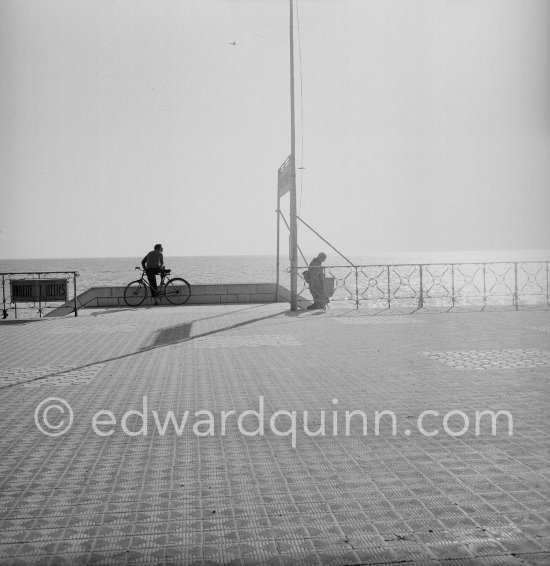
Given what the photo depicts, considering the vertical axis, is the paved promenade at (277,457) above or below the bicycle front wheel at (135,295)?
below

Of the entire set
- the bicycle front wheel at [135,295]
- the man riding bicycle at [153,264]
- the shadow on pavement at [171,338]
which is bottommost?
the shadow on pavement at [171,338]

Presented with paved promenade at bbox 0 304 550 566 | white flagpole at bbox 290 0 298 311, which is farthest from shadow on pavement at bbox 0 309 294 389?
white flagpole at bbox 290 0 298 311

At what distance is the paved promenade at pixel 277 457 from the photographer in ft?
9.82

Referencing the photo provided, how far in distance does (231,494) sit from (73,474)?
1061 mm

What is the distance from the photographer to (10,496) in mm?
3648

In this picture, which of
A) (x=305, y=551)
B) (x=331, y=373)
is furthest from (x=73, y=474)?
(x=331, y=373)

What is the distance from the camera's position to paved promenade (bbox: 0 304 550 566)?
9.82 feet

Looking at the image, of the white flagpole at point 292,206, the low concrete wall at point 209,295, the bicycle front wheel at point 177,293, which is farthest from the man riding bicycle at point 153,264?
the white flagpole at point 292,206

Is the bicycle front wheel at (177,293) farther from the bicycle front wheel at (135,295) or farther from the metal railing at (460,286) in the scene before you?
the metal railing at (460,286)

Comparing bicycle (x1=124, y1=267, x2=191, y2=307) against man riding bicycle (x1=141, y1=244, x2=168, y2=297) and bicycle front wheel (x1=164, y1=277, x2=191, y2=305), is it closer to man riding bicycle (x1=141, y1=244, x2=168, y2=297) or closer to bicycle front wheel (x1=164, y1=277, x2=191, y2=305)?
bicycle front wheel (x1=164, y1=277, x2=191, y2=305)

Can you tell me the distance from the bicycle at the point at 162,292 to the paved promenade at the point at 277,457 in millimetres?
9708

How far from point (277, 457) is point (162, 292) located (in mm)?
14995

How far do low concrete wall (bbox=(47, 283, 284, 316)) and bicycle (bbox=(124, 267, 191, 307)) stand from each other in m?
0.25

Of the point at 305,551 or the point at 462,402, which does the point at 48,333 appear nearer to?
the point at 462,402
